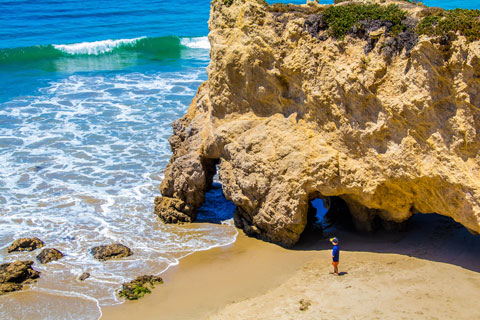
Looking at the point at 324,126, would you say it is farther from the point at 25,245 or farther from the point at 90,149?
the point at 90,149

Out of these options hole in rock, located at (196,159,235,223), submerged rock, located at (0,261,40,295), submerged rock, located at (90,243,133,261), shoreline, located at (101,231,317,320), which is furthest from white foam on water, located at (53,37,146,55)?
shoreline, located at (101,231,317,320)

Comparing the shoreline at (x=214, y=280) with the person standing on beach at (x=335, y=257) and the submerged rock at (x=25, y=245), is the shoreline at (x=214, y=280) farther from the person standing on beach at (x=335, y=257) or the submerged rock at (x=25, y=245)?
the submerged rock at (x=25, y=245)

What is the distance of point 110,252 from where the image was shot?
15.3 m

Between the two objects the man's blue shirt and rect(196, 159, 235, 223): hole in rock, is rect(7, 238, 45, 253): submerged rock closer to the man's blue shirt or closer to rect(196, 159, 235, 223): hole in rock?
rect(196, 159, 235, 223): hole in rock

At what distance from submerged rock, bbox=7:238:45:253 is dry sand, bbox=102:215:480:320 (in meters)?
4.25

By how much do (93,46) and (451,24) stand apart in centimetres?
3588

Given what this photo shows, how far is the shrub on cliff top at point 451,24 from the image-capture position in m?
11.3

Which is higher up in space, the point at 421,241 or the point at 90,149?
the point at 90,149

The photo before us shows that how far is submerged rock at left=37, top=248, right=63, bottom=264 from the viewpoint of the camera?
49.7 feet

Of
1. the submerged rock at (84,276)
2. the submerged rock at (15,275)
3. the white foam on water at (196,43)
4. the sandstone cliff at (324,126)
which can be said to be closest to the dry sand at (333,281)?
the sandstone cliff at (324,126)

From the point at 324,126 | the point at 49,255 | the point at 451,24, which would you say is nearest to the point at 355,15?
the point at 451,24

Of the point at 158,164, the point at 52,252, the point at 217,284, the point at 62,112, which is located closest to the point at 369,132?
the point at 217,284

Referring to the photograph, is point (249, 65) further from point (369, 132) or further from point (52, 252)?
point (52, 252)

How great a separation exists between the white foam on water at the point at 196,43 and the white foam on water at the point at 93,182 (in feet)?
41.4
